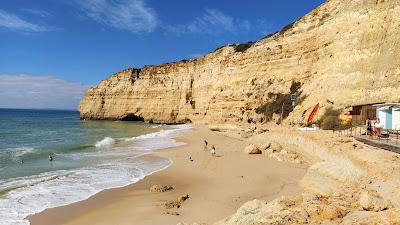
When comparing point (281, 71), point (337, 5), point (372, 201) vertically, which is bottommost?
point (372, 201)

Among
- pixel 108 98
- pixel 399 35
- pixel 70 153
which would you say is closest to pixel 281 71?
pixel 399 35

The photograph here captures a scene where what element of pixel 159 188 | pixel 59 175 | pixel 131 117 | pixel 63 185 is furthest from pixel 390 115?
pixel 131 117

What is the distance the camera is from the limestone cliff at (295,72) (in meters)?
29.8

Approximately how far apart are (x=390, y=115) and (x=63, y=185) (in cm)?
1706

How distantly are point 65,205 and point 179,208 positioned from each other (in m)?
3.99

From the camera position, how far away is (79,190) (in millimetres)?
14672

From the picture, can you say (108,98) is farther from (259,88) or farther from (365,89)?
(365,89)

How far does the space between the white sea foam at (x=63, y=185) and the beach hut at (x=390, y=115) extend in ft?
40.2

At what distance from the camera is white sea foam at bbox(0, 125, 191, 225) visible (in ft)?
40.1

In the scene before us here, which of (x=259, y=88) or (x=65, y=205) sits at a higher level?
(x=259, y=88)

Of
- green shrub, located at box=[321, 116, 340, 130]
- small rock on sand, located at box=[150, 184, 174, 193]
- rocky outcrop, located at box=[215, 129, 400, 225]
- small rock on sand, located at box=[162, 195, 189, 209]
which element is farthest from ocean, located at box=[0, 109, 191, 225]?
green shrub, located at box=[321, 116, 340, 130]

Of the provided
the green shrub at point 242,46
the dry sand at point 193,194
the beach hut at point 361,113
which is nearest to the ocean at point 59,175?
the dry sand at point 193,194

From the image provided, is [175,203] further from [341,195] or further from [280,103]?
[280,103]

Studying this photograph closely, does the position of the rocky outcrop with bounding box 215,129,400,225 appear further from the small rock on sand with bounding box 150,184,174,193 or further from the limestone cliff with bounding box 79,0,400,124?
the limestone cliff with bounding box 79,0,400,124
